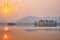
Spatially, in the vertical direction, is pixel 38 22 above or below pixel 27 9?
below

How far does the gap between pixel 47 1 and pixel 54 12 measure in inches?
9.7

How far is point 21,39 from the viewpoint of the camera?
1.72 m

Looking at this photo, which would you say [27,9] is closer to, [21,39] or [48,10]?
[48,10]

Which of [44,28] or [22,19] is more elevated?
[22,19]

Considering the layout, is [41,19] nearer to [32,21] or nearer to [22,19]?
[32,21]

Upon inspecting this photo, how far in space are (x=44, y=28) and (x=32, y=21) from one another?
262 mm

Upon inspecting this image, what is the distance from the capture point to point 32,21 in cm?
254

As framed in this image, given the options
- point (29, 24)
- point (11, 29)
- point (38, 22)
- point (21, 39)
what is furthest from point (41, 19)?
point (21, 39)

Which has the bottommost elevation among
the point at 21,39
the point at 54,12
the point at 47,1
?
the point at 21,39

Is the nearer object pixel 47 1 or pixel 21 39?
pixel 21 39

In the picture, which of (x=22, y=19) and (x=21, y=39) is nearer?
(x=21, y=39)

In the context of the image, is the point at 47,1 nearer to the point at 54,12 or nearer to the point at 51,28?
the point at 54,12

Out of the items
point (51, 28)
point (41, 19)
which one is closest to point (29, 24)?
point (41, 19)

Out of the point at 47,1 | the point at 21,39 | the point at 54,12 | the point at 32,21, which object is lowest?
the point at 21,39
